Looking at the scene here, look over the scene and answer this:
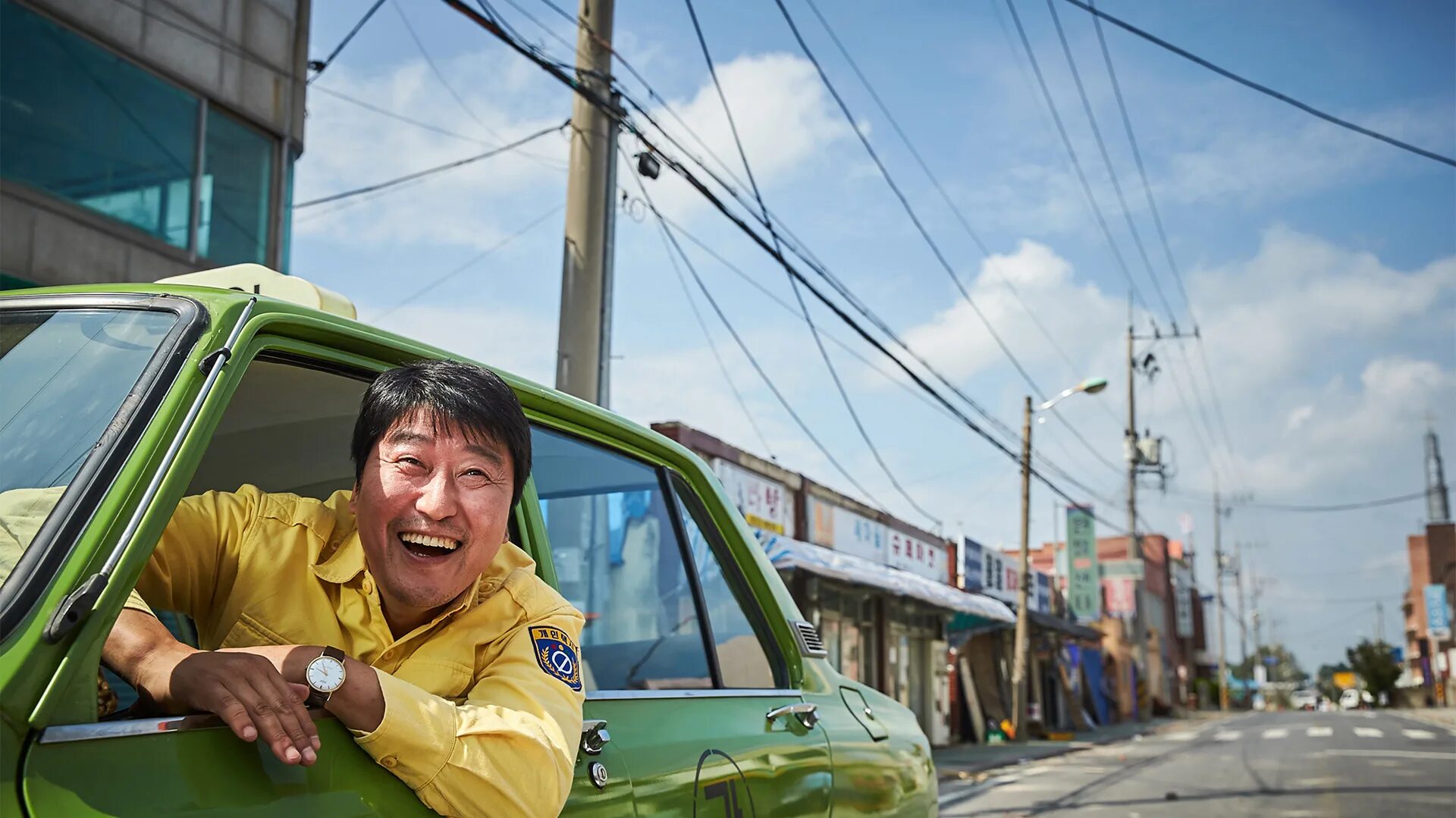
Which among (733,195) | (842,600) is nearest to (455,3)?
(733,195)

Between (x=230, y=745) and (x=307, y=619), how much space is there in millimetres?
400

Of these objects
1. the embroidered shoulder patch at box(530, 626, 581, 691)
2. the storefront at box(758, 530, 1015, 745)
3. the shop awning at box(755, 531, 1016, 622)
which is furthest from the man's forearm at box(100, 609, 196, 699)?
the storefront at box(758, 530, 1015, 745)

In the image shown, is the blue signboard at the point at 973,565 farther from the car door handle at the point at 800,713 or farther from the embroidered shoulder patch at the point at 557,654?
the embroidered shoulder patch at the point at 557,654

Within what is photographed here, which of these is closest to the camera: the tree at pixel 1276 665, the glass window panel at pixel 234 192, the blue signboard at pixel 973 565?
the glass window panel at pixel 234 192

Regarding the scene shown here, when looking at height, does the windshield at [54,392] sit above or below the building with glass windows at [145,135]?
below

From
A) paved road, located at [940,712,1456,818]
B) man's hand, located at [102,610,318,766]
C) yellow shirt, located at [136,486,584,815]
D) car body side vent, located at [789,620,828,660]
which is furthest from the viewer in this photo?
paved road, located at [940,712,1456,818]

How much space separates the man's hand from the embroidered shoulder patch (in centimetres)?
41

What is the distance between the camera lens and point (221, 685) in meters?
1.47

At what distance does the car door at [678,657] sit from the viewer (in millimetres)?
2416

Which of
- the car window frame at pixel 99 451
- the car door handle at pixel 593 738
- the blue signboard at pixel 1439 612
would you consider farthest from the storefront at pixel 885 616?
the blue signboard at pixel 1439 612

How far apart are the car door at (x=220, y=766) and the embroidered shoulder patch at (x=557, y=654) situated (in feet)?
0.75

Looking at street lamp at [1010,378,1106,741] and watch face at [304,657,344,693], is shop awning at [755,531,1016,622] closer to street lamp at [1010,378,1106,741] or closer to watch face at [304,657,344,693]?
street lamp at [1010,378,1106,741]

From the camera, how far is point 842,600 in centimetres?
2088

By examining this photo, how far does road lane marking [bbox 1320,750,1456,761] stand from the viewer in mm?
20281
